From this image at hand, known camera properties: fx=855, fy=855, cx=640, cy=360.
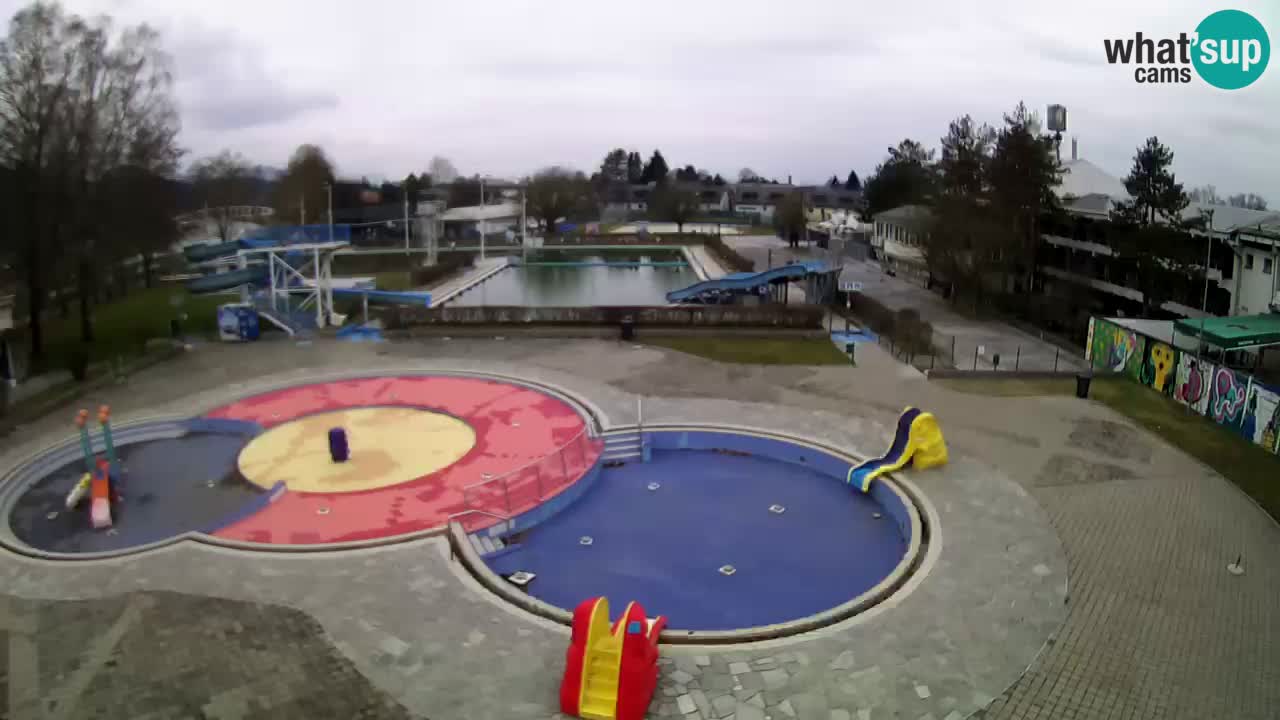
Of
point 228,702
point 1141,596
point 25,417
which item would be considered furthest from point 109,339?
point 1141,596

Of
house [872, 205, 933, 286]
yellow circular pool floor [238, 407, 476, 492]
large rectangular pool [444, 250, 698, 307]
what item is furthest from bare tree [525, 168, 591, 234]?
yellow circular pool floor [238, 407, 476, 492]

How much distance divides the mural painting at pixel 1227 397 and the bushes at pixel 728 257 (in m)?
29.3

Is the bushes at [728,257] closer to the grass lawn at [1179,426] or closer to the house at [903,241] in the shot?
the house at [903,241]

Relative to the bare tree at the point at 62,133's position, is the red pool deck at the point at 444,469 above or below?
below

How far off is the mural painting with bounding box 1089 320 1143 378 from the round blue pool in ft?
42.3

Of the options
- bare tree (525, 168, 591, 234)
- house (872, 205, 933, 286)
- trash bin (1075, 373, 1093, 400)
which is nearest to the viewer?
trash bin (1075, 373, 1093, 400)

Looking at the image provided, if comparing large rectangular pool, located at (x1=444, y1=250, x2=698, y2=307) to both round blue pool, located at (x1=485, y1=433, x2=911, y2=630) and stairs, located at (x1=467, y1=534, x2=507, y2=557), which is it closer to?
round blue pool, located at (x1=485, y1=433, x2=911, y2=630)

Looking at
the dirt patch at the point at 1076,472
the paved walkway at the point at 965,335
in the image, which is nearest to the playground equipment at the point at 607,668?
the dirt patch at the point at 1076,472

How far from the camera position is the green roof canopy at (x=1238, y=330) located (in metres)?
23.5

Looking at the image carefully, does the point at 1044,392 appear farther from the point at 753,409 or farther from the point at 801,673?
the point at 801,673

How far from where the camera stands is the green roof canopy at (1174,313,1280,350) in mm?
23500

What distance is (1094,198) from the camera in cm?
4056

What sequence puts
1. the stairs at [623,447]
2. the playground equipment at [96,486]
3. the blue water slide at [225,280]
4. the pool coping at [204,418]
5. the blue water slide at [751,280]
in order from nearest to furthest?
the pool coping at [204,418] < the playground equipment at [96,486] < the stairs at [623,447] < the blue water slide at [225,280] < the blue water slide at [751,280]

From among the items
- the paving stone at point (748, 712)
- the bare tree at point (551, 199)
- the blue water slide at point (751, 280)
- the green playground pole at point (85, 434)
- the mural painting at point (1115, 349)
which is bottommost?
the paving stone at point (748, 712)
